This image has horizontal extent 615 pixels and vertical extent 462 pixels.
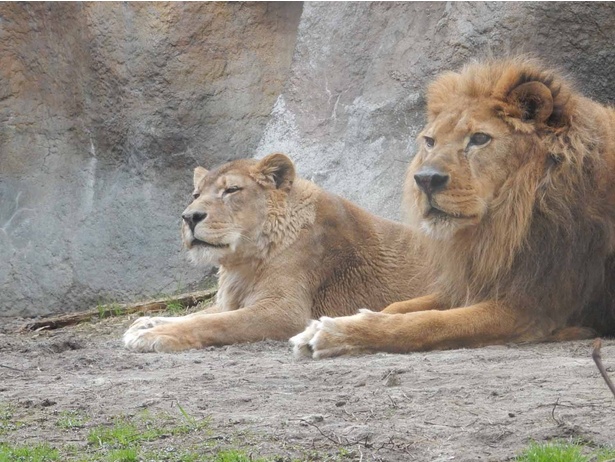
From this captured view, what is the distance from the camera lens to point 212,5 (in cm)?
1175

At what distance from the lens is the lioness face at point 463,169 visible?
265 inches

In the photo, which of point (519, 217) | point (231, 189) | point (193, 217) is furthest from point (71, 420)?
point (231, 189)

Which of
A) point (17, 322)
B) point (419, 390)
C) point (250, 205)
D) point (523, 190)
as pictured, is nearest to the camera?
point (419, 390)

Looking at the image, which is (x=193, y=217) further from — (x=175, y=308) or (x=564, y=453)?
(x=564, y=453)

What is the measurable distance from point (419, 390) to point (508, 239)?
1860 mm

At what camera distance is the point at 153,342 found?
768 cm

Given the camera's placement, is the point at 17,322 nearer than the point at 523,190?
No

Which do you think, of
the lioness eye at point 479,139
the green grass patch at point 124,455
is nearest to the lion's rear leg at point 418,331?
the lioness eye at point 479,139

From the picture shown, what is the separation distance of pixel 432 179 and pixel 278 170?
226cm

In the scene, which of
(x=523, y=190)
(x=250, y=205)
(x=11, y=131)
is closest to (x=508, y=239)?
(x=523, y=190)

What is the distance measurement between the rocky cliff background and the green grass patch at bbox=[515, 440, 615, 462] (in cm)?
714

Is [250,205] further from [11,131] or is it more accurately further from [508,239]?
[11,131]

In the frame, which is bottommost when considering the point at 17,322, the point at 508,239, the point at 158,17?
the point at 17,322

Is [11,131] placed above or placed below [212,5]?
below
